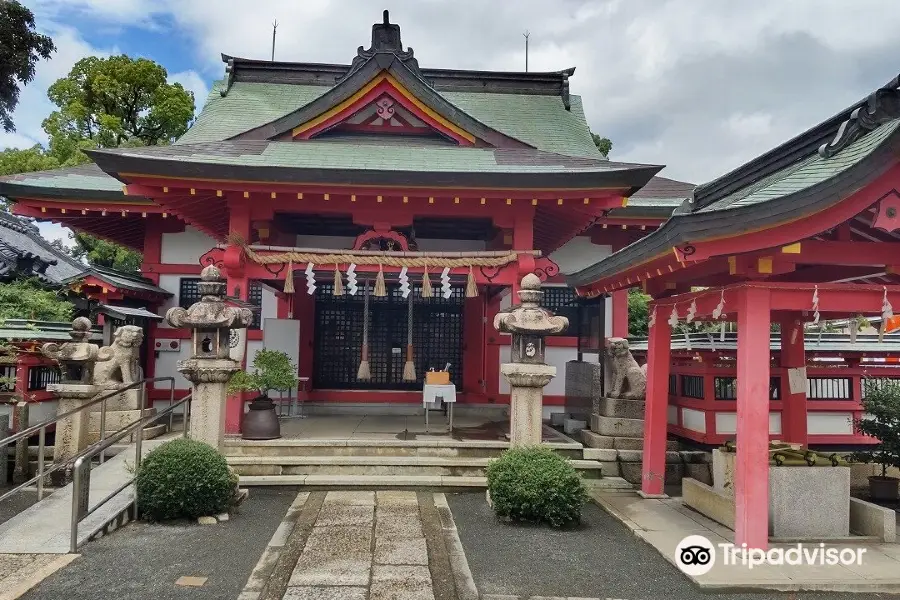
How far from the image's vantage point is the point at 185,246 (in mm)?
12195

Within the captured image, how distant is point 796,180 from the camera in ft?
17.0

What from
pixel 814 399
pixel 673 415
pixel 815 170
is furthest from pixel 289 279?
pixel 814 399

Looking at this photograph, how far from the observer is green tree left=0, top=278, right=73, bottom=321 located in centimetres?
982

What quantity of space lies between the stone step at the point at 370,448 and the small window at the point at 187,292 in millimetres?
4741

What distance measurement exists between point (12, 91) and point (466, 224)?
9555 millimetres

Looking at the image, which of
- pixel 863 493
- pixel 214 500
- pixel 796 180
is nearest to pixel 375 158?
pixel 214 500

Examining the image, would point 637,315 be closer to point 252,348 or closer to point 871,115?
point 252,348

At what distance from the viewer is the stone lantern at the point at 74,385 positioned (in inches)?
325

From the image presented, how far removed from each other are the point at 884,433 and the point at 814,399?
1144mm

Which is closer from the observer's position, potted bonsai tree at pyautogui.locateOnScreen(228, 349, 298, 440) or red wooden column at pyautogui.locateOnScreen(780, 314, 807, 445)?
red wooden column at pyautogui.locateOnScreen(780, 314, 807, 445)

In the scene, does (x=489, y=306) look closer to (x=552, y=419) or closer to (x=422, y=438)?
(x=552, y=419)

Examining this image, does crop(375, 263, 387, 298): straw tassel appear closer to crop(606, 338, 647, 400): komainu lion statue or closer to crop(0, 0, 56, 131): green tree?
crop(606, 338, 647, 400): komainu lion statue

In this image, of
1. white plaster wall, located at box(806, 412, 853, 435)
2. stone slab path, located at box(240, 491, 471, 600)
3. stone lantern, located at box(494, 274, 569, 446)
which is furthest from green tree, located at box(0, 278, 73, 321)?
white plaster wall, located at box(806, 412, 853, 435)

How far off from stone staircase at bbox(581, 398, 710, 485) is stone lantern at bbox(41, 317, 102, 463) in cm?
742
